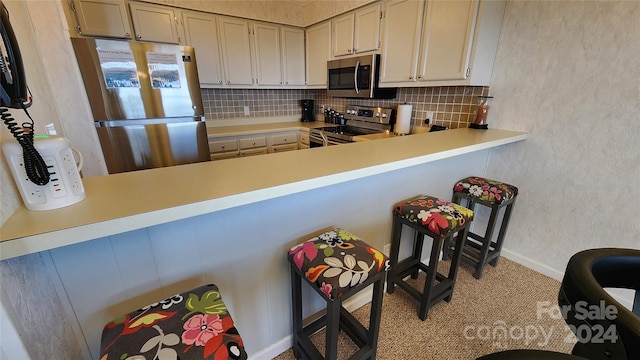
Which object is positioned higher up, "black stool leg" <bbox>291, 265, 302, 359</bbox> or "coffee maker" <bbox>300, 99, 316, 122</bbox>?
"coffee maker" <bbox>300, 99, 316, 122</bbox>

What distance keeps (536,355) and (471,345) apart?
1.36 meters

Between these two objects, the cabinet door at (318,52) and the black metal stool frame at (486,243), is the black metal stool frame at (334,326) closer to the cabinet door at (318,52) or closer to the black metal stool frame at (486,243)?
the black metal stool frame at (486,243)

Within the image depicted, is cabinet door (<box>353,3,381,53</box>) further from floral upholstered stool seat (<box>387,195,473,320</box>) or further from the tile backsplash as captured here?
floral upholstered stool seat (<box>387,195,473,320</box>)

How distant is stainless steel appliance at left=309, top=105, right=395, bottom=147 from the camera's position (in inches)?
113

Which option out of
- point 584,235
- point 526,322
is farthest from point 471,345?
point 584,235

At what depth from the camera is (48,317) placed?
2.30ft

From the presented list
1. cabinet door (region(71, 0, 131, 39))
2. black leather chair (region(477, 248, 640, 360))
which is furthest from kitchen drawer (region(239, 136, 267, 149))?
black leather chair (region(477, 248, 640, 360))

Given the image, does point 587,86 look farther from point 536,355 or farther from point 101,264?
point 101,264

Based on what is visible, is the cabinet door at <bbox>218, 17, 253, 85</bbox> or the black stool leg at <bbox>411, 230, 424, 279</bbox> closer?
the black stool leg at <bbox>411, 230, 424, 279</bbox>

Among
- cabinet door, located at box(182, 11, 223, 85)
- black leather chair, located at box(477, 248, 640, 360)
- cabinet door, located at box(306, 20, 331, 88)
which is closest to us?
black leather chair, located at box(477, 248, 640, 360)

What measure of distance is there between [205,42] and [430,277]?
327 centimetres

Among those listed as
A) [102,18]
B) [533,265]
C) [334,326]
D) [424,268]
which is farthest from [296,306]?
[102,18]

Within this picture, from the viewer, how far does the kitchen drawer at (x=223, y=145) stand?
301cm

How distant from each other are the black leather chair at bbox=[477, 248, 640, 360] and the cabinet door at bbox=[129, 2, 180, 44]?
11.5 ft
